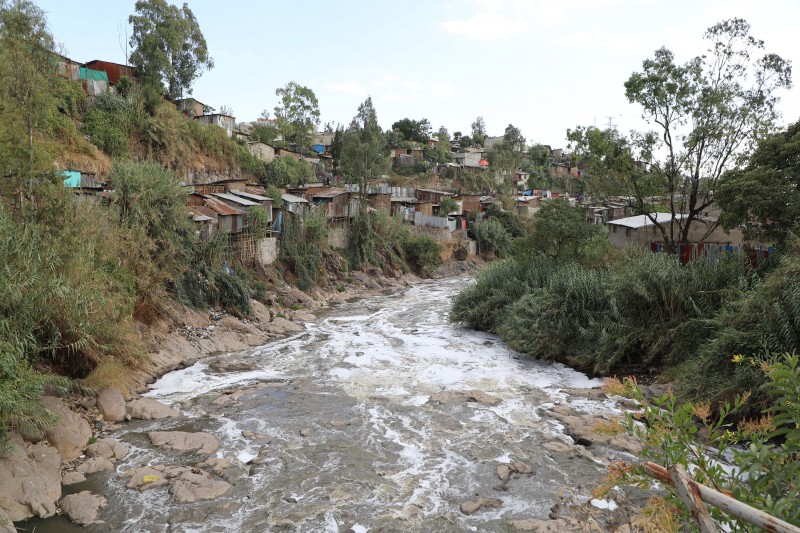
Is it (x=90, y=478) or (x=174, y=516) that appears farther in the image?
(x=90, y=478)

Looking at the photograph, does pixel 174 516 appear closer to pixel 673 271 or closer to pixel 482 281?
pixel 673 271

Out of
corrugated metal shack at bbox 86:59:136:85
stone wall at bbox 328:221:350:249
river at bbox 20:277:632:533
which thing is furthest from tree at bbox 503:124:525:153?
river at bbox 20:277:632:533

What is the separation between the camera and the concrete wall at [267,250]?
24.2 metres

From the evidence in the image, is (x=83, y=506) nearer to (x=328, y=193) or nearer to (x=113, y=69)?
(x=328, y=193)

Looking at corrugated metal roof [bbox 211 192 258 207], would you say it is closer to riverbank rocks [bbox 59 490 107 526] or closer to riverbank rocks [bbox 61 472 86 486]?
riverbank rocks [bbox 61 472 86 486]

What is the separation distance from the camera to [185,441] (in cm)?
985

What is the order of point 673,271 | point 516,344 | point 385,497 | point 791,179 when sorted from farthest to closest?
point 516,344 < point 673,271 < point 791,179 < point 385,497

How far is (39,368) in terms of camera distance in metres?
10.9

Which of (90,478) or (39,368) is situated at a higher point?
(39,368)

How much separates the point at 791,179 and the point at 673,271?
3556mm

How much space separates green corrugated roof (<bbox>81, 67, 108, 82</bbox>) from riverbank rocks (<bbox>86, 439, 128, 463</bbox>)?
88.2 feet

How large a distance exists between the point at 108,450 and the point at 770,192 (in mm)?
15726

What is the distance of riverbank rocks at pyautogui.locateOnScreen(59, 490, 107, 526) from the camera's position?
7.41m

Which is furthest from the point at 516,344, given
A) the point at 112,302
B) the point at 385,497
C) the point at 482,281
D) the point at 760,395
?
the point at 112,302
